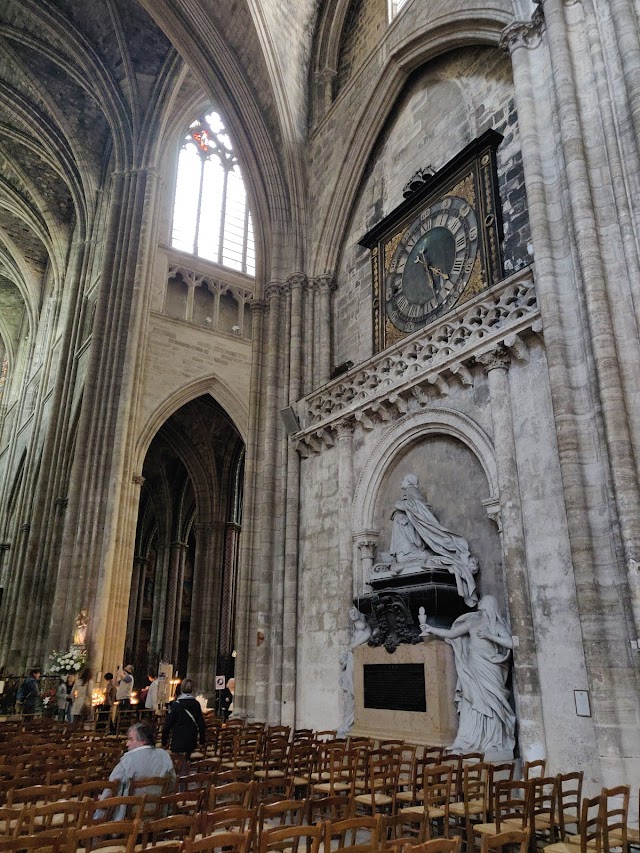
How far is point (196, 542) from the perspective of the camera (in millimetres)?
26047

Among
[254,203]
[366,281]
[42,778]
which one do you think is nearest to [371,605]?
[42,778]

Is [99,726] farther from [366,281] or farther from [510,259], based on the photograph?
[510,259]

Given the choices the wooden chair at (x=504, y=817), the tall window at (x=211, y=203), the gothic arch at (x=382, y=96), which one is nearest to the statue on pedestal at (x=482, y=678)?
the wooden chair at (x=504, y=817)

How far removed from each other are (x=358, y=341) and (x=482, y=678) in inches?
266

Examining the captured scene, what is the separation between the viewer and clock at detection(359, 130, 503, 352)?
10.2 meters

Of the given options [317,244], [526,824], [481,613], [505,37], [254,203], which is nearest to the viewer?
[526,824]

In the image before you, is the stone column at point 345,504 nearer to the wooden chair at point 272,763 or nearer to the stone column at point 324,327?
the stone column at point 324,327

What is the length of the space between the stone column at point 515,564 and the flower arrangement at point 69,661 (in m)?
12.4

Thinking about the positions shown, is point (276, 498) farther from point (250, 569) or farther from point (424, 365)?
point (424, 365)

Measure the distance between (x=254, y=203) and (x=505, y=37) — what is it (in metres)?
7.07

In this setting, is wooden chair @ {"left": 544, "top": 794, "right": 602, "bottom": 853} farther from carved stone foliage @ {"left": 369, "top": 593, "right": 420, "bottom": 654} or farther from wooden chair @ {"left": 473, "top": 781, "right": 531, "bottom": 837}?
carved stone foliage @ {"left": 369, "top": 593, "right": 420, "bottom": 654}

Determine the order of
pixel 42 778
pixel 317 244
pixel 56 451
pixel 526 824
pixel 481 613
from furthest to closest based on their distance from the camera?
pixel 56 451
pixel 317 244
pixel 481 613
pixel 42 778
pixel 526 824

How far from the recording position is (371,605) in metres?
9.57

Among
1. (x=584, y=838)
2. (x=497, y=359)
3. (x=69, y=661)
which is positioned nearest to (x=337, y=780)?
(x=584, y=838)
